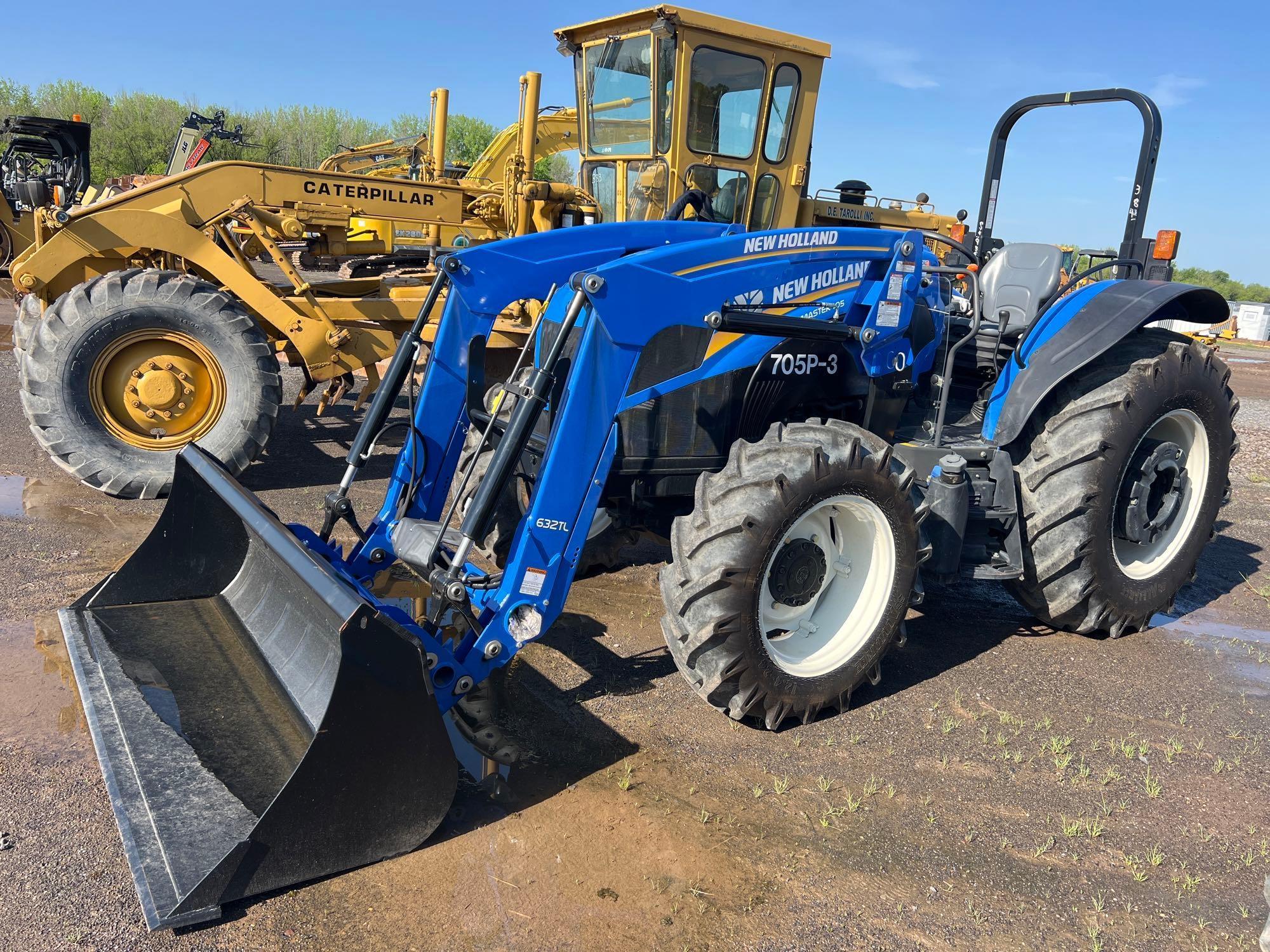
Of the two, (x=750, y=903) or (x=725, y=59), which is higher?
(x=725, y=59)

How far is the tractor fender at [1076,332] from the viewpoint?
175 inches

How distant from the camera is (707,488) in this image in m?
3.55

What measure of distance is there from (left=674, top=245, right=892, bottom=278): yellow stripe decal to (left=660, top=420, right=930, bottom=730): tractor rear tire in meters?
0.67

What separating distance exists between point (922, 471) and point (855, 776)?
1.60 m

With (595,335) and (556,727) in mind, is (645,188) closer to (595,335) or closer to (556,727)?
(595,335)

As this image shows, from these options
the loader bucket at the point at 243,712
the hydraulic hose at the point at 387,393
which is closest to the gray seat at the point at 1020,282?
the hydraulic hose at the point at 387,393

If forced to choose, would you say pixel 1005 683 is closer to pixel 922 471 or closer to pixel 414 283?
pixel 922 471

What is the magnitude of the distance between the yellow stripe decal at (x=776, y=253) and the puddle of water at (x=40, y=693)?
2698 mm

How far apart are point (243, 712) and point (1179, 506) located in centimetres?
458

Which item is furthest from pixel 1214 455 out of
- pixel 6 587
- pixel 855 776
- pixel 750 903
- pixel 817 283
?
pixel 6 587

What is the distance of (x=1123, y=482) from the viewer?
15.4 ft

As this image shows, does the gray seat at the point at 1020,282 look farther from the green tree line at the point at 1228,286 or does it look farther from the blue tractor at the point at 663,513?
the green tree line at the point at 1228,286

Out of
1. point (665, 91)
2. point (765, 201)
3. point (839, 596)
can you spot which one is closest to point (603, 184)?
point (665, 91)

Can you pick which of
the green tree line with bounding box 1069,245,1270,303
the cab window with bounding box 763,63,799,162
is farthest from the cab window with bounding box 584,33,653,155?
the green tree line with bounding box 1069,245,1270,303
